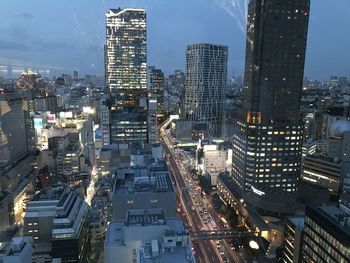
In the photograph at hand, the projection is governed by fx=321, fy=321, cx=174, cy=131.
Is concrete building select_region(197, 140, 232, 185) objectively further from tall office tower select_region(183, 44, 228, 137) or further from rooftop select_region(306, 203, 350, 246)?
tall office tower select_region(183, 44, 228, 137)

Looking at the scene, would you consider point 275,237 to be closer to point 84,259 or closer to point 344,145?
point 84,259

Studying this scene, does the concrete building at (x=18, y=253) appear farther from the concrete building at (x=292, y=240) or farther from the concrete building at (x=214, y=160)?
the concrete building at (x=214, y=160)

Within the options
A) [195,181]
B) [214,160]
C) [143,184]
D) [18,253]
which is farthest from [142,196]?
[214,160]

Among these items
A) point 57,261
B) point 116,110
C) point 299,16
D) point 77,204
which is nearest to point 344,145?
point 299,16

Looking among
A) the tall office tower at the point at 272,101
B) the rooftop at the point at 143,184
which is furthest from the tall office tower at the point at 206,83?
the rooftop at the point at 143,184

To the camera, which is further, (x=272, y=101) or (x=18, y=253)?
(x=272, y=101)

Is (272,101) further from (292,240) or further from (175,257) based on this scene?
(175,257)
